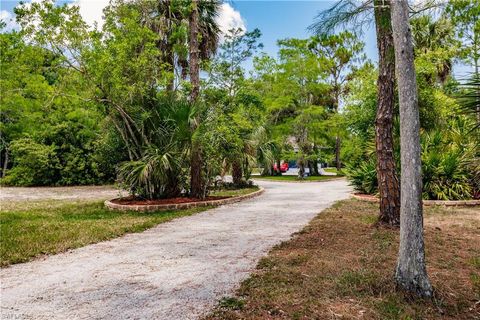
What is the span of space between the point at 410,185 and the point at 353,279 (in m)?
1.12

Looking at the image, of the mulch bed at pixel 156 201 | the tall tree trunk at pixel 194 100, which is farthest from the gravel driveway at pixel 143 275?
the tall tree trunk at pixel 194 100

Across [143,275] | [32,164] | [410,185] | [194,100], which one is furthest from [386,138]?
[32,164]

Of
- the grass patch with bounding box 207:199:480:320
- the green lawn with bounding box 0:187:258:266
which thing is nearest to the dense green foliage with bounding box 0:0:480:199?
the grass patch with bounding box 207:199:480:320

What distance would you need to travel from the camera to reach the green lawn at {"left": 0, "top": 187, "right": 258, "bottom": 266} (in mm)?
5125

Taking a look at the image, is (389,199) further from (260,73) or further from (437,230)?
(260,73)

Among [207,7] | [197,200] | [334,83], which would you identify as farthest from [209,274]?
[334,83]

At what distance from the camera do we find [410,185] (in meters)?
3.29

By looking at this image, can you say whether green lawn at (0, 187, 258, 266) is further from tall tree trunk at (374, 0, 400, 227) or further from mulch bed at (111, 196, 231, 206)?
tall tree trunk at (374, 0, 400, 227)

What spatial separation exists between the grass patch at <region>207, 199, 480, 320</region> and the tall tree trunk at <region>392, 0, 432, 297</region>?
0.59 ft

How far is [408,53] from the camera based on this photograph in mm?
3365

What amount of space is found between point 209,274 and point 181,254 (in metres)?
0.99

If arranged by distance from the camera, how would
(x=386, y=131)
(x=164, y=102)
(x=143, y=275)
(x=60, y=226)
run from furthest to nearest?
(x=164, y=102) < (x=60, y=226) < (x=386, y=131) < (x=143, y=275)

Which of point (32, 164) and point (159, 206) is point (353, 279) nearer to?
point (159, 206)

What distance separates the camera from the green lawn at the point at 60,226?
5.12m
